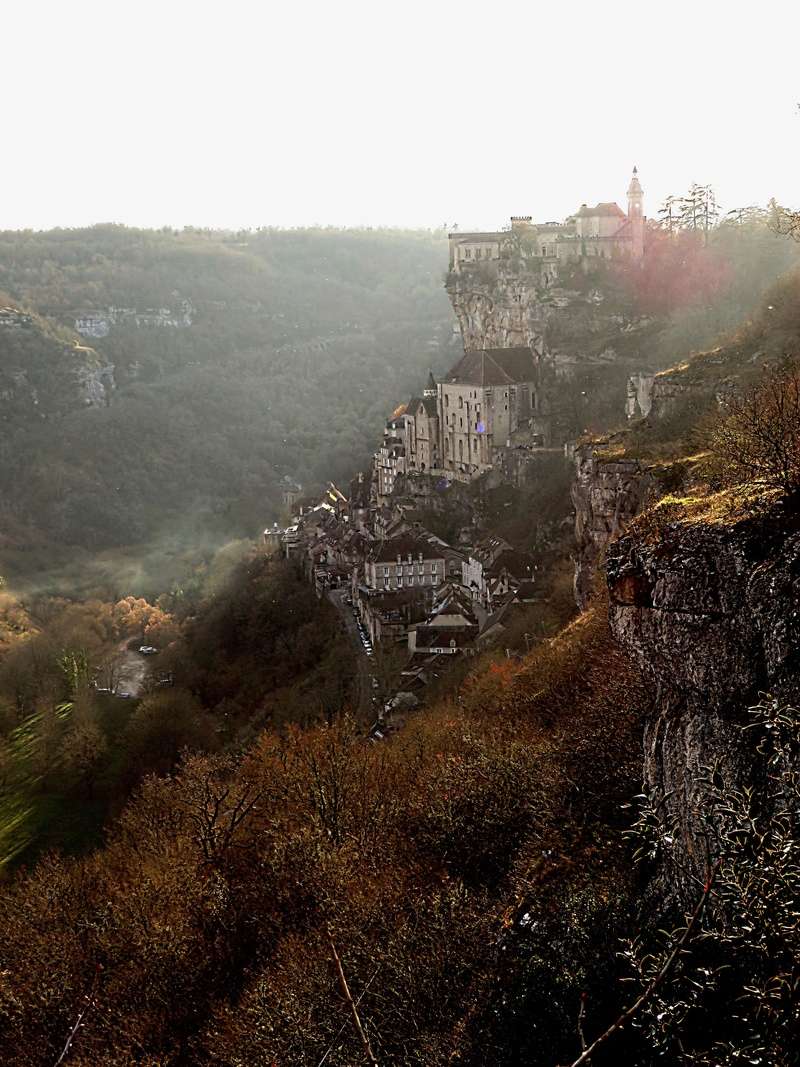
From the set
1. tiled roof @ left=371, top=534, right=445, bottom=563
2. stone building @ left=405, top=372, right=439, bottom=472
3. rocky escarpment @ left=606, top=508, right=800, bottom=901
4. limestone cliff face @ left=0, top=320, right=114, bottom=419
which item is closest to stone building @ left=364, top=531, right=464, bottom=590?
tiled roof @ left=371, top=534, right=445, bottom=563

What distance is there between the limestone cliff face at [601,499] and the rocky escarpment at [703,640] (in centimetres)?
1025

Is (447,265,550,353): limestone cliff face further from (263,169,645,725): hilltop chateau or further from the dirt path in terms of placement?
the dirt path

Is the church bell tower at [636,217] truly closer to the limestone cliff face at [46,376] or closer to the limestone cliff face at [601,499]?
the limestone cliff face at [601,499]

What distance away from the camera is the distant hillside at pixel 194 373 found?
111 metres

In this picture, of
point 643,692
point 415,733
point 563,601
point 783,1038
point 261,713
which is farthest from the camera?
point 261,713

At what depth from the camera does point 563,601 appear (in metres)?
36.6

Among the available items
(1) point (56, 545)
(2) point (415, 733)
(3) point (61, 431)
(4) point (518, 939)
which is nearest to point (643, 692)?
(4) point (518, 939)

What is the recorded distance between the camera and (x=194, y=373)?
149 m

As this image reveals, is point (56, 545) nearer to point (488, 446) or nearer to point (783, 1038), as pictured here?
point (488, 446)

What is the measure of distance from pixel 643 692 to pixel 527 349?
49.2 m

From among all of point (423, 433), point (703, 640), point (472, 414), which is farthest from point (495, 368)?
point (703, 640)

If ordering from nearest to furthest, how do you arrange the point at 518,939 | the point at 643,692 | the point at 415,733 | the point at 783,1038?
the point at 783,1038 → the point at 518,939 → the point at 643,692 → the point at 415,733

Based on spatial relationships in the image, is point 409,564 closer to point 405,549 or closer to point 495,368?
point 405,549

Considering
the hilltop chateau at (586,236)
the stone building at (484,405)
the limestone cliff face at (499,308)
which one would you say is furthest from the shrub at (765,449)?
the hilltop chateau at (586,236)
